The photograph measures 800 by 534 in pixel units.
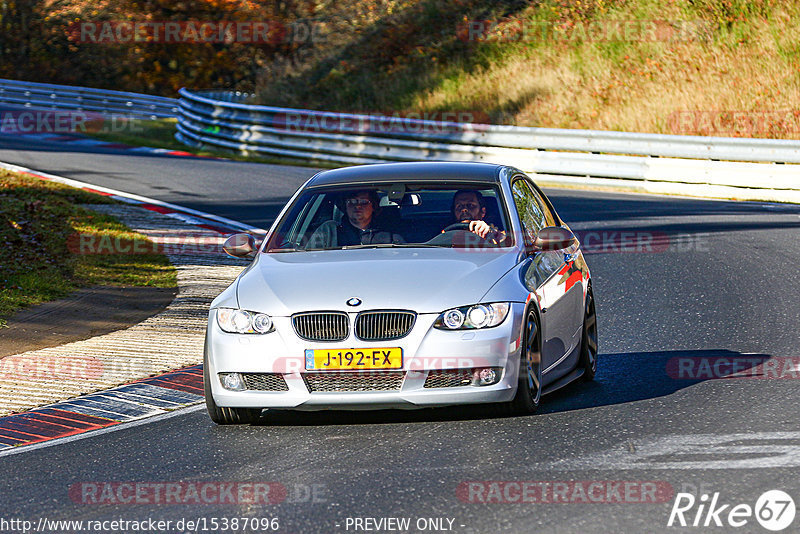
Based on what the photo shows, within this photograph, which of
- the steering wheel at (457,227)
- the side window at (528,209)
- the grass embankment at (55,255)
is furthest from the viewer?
the grass embankment at (55,255)

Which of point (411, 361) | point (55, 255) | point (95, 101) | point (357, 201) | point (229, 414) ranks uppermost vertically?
point (357, 201)

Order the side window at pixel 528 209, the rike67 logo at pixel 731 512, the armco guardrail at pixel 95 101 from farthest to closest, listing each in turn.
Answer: the armco guardrail at pixel 95 101, the side window at pixel 528 209, the rike67 logo at pixel 731 512

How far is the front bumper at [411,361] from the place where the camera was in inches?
270

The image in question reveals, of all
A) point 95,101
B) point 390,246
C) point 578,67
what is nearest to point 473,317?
point 390,246

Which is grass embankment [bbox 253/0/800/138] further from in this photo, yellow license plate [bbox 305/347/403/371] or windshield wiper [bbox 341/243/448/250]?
yellow license plate [bbox 305/347/403/371]

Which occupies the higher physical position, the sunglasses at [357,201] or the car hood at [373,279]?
the sunglasses at [357,201]

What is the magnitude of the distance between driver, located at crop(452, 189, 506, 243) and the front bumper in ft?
3.50

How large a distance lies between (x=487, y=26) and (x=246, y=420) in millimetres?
31593

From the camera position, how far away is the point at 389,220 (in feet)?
27.1

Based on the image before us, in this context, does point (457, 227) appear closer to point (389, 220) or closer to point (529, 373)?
point (389, 220)

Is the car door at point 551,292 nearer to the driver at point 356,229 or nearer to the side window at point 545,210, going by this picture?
the side window at point 545,210

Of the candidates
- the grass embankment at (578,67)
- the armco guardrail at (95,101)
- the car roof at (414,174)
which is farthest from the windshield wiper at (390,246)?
the armco guardrail at (95,101)

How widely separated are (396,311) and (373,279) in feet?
1.14

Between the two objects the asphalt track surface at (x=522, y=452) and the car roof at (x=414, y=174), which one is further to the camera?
the car roof at (x=414, y=174)
